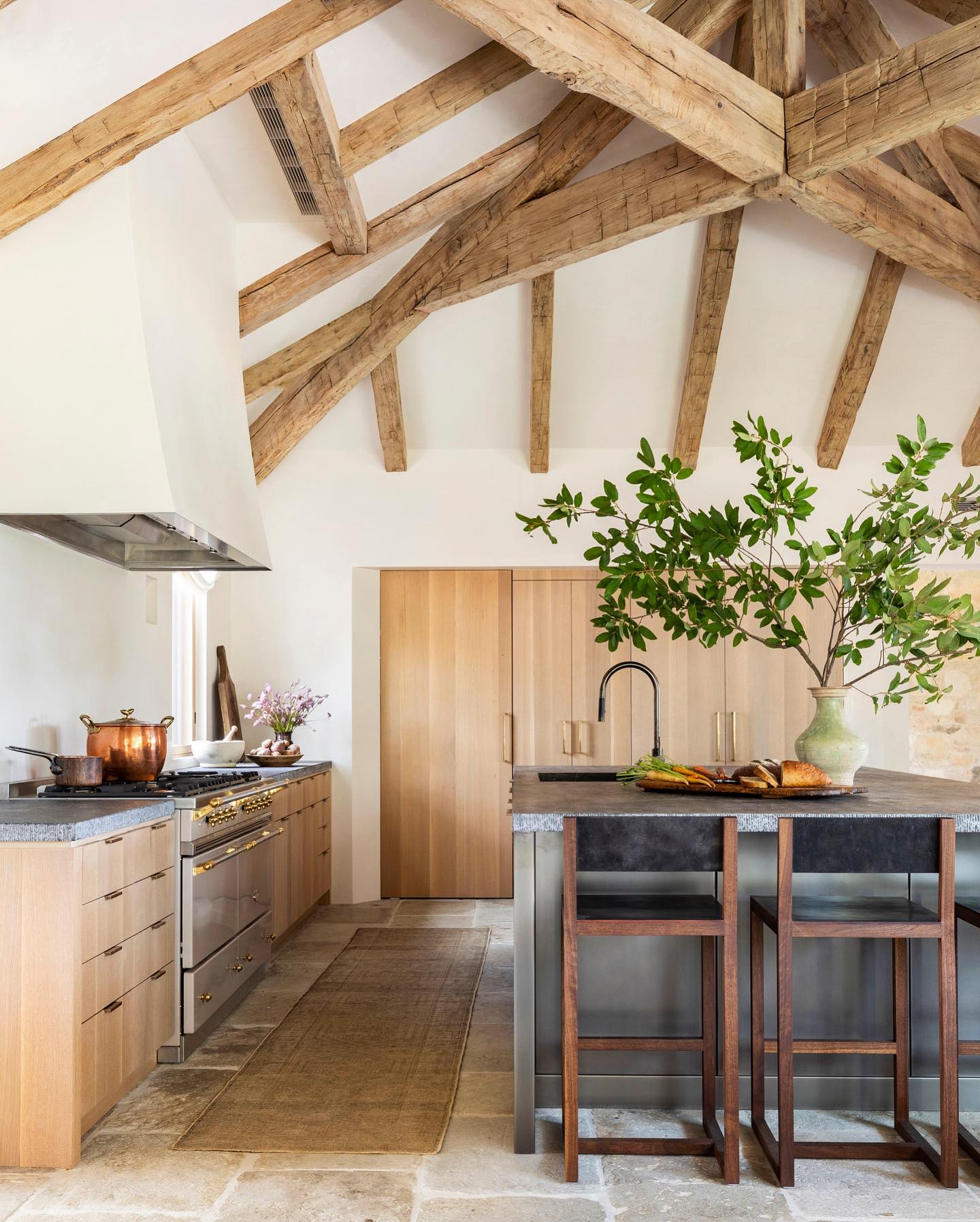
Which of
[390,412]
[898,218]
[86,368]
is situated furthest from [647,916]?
[390,412]

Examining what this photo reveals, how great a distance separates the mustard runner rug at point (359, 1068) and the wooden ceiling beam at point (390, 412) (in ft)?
9.43

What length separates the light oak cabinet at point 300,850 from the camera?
4746 millimetres

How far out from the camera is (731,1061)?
8.18ft

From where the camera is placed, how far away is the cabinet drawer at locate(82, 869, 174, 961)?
278 cm

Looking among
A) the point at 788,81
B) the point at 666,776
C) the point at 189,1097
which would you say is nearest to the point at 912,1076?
the point at 666,776

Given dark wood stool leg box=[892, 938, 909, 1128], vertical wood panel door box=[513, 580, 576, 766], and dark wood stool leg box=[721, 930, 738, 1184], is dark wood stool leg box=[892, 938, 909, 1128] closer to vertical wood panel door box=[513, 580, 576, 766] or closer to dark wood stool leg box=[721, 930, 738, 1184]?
dark wood stool leg box=[721, 930, 738, 1184]

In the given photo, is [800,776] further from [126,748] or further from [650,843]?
[126,748]

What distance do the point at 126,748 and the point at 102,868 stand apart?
1044mm

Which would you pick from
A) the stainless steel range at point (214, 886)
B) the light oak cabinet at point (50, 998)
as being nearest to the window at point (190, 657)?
the stainless steel range at point (214, 886)

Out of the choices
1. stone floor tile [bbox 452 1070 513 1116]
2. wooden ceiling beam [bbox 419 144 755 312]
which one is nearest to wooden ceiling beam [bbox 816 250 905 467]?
wooden ceiling beam [bbox 419 144 755 312]

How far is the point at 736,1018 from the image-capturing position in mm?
2508

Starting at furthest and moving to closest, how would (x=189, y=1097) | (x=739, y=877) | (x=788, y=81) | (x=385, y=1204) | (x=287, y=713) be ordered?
1. (x=287, y=713)
2. (x=788, y=81)
3. (x=189, y=1097)
4. (x=739, y=877)
5. (x=385, y=1204)

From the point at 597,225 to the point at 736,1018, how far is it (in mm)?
3245

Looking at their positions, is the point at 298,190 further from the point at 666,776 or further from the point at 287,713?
the point at 287,713
